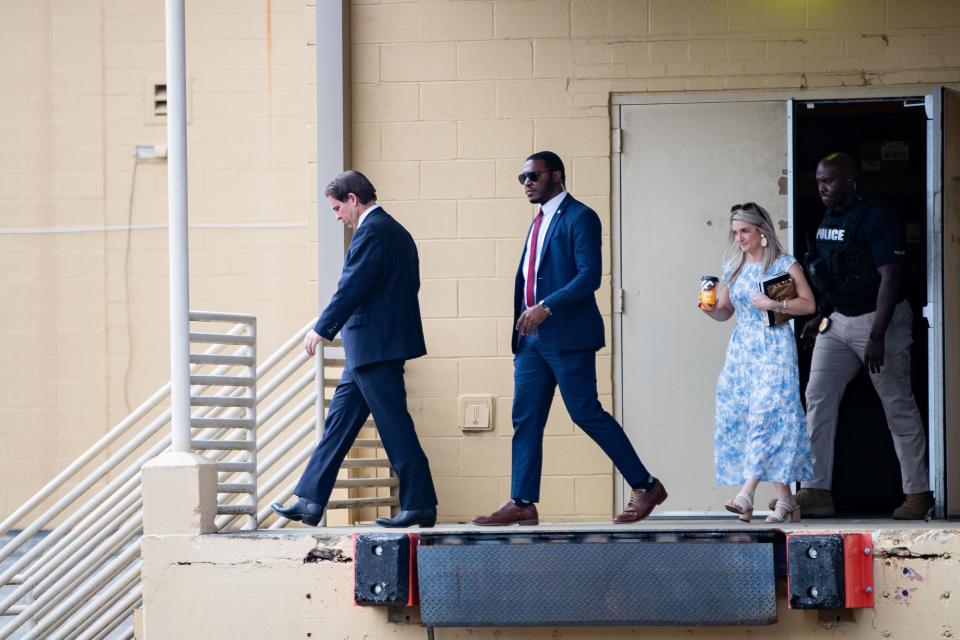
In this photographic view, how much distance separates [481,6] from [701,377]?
2602 millimetres

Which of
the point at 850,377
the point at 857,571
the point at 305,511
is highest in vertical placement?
the point at 850,377

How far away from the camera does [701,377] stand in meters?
8.48

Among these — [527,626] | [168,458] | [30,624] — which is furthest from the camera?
[30,624]

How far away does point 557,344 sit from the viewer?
6.75 meters

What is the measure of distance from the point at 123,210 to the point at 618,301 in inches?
210

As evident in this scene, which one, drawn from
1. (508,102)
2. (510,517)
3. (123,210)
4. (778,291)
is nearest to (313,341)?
(510,517)

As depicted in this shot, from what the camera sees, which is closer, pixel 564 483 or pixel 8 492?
pixel 564 483

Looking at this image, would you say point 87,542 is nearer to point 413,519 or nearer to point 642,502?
point 413,519

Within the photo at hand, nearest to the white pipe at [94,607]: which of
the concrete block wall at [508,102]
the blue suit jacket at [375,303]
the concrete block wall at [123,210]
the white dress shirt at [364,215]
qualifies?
the concrete block wall at [508,102]

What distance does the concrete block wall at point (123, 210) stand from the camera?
Result: 11977mm

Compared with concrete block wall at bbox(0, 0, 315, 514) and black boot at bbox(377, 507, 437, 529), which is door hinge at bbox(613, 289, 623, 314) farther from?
concrete block wall at bbox(0, 0, 315, 514)

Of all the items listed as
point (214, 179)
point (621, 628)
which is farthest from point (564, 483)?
point (214, 179)

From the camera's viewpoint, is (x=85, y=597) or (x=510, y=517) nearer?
(x=510, y=517)

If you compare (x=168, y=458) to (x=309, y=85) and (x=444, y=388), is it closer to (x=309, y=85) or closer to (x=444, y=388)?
(x=444, y=388)
